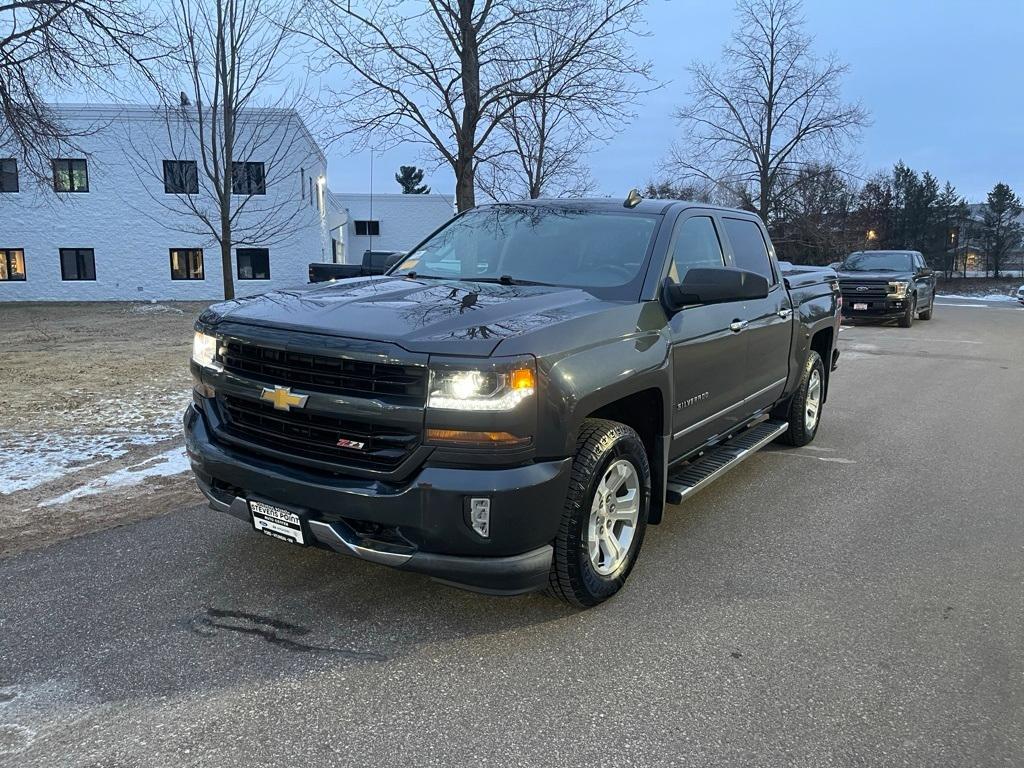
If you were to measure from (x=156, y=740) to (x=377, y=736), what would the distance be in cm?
73

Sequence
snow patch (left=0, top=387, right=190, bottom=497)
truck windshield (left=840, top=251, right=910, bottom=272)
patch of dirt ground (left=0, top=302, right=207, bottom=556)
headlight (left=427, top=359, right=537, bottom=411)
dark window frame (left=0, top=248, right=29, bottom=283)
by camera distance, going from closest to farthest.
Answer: headlight (left=427, top=359, right=537, bottom=411) → patch of dirt ground (left=0, top=302, right=207, bottom=556) → snow patch (left=0, top=387, right=190, bottom=497) → truck windshield (left=840, top=251, right=910, bottom=272) → dark window frame (left=0, top=248, right=29, bottom=283)

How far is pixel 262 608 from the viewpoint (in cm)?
345

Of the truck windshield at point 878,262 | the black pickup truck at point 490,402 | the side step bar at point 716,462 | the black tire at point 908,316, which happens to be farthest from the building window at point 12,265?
the side step bar at point 716,462

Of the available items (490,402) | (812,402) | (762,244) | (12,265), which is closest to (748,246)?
(762,244)

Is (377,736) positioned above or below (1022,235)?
below

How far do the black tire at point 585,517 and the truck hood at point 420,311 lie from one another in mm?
546

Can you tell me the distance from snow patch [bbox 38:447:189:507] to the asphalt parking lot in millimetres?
826

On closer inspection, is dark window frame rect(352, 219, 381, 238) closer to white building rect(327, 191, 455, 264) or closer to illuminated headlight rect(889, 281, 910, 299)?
white building rect(327, 191, 455, 264)

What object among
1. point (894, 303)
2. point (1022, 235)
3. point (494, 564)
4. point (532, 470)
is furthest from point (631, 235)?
point (1022, 235)

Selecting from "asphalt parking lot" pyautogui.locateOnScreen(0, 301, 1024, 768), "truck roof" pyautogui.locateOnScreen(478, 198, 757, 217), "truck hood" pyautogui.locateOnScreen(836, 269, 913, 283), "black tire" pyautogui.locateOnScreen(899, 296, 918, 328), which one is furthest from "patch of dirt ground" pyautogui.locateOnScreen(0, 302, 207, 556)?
"black tire" pyautogui.locateOnScreen(899, 296, 918, 328)

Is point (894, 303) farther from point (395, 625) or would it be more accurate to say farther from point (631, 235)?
point (395, 625)

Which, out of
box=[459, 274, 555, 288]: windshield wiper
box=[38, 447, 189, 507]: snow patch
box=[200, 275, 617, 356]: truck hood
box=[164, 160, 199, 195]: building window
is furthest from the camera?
box=[164, 160, 199, 195]: building window

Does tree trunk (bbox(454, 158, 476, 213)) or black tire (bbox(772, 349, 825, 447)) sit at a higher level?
tree trunk (bbox(454, 158, 476, 213))

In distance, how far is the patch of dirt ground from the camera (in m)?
4.70
